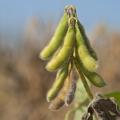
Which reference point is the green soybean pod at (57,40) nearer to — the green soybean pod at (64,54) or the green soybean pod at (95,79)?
the green soybean pod at (64,54)

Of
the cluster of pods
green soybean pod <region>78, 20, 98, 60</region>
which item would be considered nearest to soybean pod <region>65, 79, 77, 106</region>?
the cluster of pods

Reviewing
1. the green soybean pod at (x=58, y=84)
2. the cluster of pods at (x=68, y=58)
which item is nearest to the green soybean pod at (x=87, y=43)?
the cluster of pods at (x=68, y=58)

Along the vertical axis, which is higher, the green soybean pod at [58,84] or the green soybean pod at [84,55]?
the green soybean pod at [84,55]

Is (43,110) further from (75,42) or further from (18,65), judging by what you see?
(75,42)

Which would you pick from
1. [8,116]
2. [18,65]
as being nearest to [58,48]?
[8,116]

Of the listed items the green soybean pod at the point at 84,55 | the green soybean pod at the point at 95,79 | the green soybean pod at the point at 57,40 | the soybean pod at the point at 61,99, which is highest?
the green soybean pod at the point at 57,40

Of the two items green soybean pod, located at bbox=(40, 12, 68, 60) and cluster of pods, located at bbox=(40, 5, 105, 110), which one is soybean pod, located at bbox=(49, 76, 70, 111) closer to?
cluster of pods, located at bbox=(40, 5, 105, 110)

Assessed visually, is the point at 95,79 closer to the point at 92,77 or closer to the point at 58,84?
the point at 92,77
